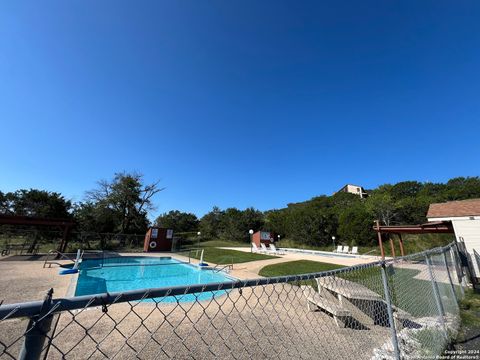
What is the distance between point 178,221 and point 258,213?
1602cm

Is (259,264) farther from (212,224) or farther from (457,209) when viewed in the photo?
(212,224)

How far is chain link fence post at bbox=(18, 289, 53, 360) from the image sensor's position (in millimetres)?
1017

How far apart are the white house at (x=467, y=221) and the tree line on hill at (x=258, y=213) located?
12.8 meters

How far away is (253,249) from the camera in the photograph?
26.0m

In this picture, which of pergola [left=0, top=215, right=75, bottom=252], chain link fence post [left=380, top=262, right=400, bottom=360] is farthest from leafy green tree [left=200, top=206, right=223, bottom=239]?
chain link fence post [left=380, top=262, right=400, bottom=360]

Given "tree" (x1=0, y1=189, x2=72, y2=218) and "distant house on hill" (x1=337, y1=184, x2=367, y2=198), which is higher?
"distant house on hill" (x1=337, y1=184, x2=367, y2=198)

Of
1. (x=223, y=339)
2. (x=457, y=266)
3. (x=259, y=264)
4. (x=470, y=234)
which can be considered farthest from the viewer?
(x=259, y=264)

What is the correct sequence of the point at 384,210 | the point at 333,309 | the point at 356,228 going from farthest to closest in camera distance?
the point at 384,210, the point at 356,228, the point at 333,309

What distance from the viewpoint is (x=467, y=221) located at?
9.68 meters

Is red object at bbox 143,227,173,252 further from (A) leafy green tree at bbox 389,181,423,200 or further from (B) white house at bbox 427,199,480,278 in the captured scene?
(A) leafy green tree at bbox 389,181,423,200

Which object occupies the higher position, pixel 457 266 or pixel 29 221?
pixel 29 221

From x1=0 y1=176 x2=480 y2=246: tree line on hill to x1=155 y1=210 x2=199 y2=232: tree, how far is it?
5.89 m

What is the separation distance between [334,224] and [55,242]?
28562 millimetres

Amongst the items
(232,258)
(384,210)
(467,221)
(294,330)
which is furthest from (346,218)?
(294,330)
